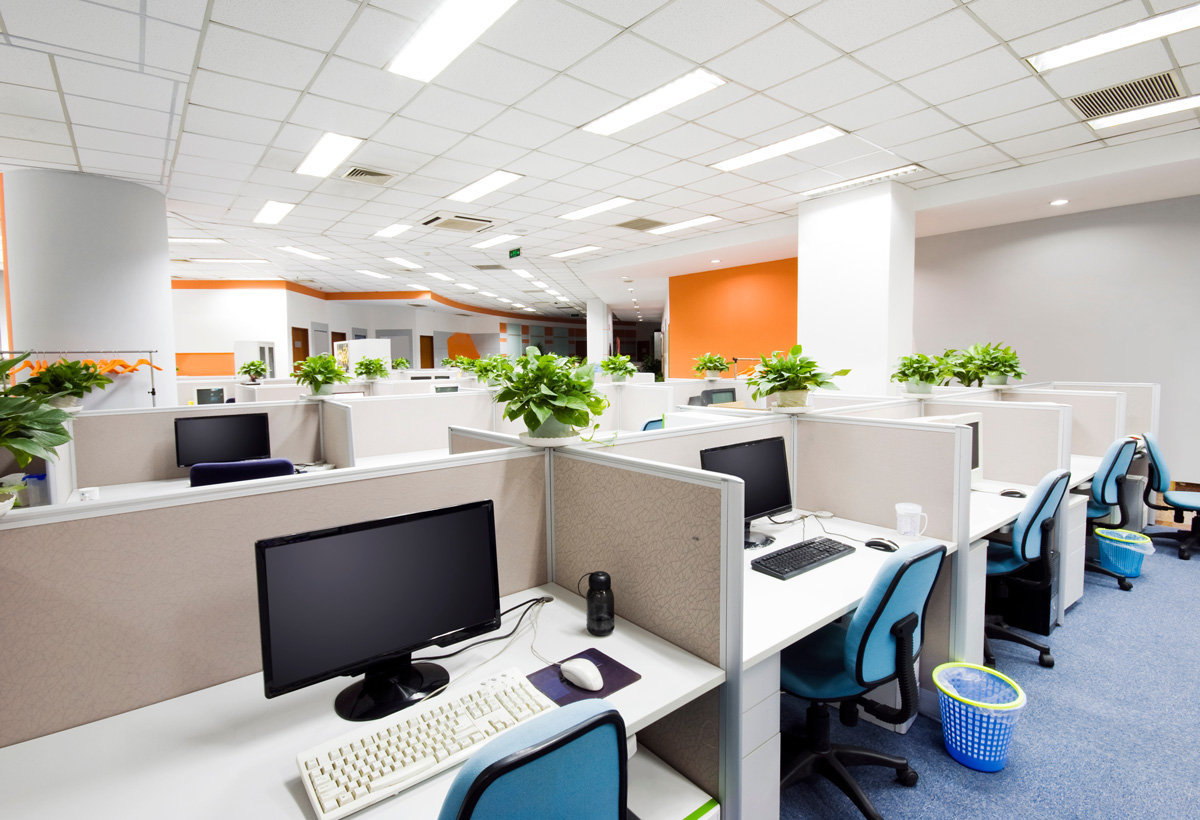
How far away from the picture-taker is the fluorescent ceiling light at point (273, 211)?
17.2ft

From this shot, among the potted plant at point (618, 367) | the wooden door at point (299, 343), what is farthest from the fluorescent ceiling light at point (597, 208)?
the wooden door at point (299, 343)

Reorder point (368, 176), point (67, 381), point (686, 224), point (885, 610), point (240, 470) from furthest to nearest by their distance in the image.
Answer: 1. point (686, 224)
2. point (368, 176)
3. point (67, 381)
4. point (240, 470)
5. point (885, 610)

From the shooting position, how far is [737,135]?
3.75 metres

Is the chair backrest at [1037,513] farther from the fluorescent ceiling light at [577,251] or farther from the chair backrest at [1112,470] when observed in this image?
the fluorescent ceiling light at [577,251]

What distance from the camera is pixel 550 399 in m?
1.61

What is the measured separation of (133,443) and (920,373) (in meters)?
4.29

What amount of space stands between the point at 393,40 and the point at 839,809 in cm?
339

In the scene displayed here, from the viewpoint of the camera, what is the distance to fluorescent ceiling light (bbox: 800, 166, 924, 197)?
15.0 ft

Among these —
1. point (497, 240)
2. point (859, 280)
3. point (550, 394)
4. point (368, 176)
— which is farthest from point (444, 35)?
point (497, 240)

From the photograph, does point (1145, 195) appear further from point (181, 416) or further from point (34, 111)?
point (34, 111)

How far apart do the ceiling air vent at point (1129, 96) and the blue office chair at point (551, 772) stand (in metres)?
4.36

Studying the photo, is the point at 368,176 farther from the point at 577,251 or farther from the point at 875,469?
the point at 875,469

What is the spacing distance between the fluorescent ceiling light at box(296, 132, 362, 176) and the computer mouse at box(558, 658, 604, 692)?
12.2ft

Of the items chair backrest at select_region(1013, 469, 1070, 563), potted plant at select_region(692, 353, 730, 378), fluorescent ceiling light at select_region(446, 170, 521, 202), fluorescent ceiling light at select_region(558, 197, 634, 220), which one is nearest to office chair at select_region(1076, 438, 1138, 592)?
chair backrest at select_region(1013, 469, 1070, 563)
